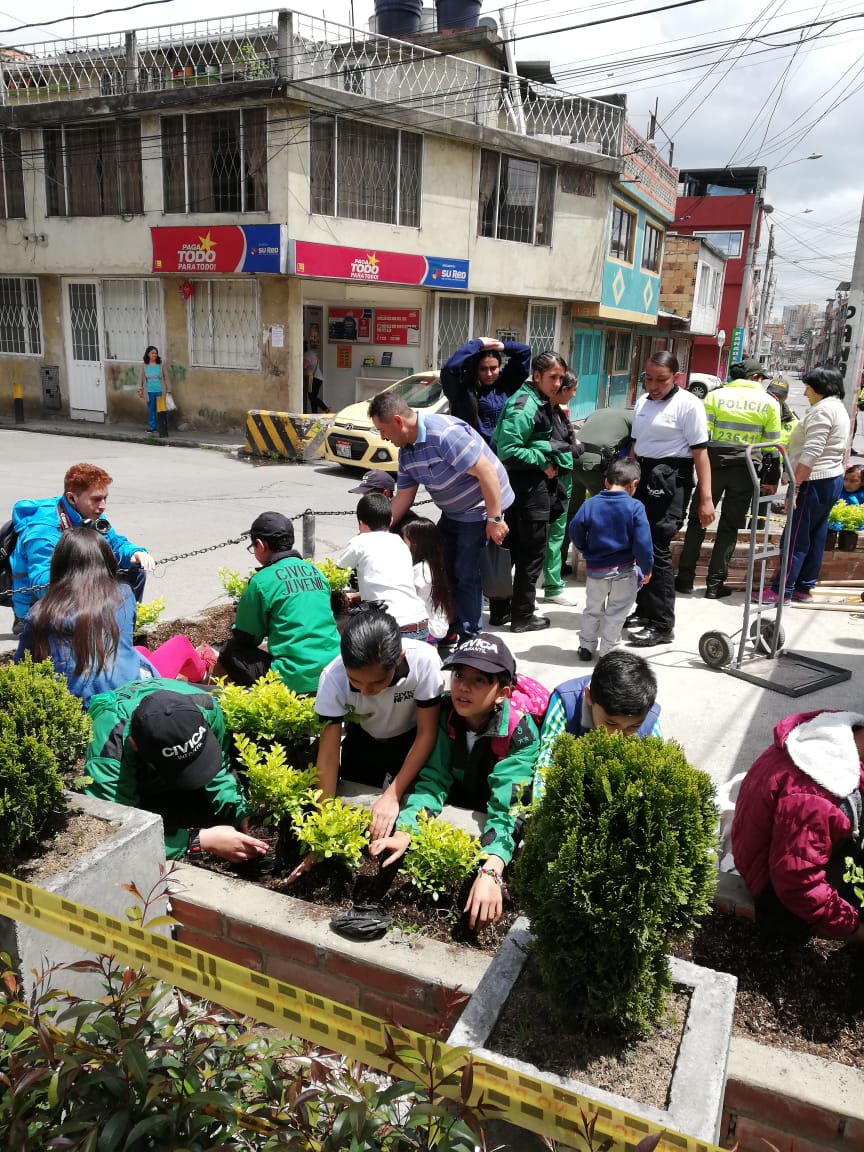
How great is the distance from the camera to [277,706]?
340cm

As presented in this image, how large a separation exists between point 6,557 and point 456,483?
2.57 metres

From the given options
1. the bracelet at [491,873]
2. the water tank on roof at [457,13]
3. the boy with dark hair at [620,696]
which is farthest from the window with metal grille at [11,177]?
A: the bracelet at [491,873]

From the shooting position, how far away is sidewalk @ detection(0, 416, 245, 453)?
16.5 metres

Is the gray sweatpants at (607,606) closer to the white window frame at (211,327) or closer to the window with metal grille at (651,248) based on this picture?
the white window frame at (211,327)

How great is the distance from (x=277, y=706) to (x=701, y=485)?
3.75m

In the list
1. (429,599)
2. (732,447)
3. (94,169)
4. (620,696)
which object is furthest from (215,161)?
(620,696)

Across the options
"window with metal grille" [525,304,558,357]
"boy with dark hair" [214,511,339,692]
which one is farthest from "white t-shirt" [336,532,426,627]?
"window with metal grille" [525,304,558,357]

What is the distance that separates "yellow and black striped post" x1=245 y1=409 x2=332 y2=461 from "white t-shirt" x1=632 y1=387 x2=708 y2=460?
914 cm

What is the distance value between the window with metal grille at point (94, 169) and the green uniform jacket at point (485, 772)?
16.9 metres

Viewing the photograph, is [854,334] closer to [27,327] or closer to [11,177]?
[27,327]

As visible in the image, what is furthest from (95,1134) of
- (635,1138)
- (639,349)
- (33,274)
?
(639,349)

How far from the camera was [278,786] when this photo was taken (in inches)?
116

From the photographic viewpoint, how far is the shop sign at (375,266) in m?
15.7

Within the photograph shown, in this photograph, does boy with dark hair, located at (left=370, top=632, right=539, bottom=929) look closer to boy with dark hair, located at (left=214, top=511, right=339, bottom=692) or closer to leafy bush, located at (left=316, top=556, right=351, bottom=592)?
boy with dark hair, located at (left=214, top=511, right=339, bottom=692)
